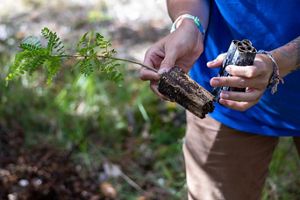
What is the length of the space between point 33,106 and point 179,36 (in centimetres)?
208

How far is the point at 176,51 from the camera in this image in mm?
1578

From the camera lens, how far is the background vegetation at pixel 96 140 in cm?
289

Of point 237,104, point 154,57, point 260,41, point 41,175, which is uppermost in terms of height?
point 154,57

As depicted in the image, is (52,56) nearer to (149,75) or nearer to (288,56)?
(149,75)

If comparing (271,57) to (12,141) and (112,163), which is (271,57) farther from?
(12,141)

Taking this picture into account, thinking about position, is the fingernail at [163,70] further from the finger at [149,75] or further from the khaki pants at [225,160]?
the khaki pants at [225,160]

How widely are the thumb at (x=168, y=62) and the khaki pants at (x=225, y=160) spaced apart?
415 millimetres

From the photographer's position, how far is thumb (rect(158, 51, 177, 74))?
153 cm

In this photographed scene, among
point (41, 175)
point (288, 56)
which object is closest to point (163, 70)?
point (288, 56)

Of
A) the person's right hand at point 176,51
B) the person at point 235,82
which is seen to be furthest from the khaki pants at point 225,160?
the person's right hand at point 176,51

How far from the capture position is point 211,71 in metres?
1.81

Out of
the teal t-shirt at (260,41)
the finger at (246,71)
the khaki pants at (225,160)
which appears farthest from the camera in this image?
the khaki pants at (225,160)

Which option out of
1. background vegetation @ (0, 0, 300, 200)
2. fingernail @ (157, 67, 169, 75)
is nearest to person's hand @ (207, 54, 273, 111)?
fingernail @ (157, 67, 169, 75)

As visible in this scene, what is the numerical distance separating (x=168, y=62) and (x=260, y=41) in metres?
0.33
